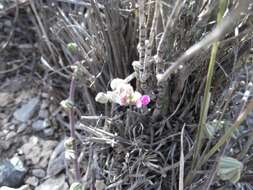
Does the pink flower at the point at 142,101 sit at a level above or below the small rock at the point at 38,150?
above

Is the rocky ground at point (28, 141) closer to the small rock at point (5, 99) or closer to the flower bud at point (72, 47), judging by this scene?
the small rock at point (5, 99)

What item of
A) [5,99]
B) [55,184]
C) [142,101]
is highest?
[142,101]

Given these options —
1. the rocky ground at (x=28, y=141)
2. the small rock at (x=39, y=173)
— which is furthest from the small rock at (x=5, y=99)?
the small rock at (x=39, y=173)

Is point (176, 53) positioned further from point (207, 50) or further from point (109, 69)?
point (109, 69)

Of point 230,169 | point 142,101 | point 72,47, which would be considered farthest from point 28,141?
point 230,169

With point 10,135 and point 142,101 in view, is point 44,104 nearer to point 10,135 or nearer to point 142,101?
point 10,135

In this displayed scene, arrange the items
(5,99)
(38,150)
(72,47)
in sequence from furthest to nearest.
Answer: (5,99) → (38,150) → (72,47)
